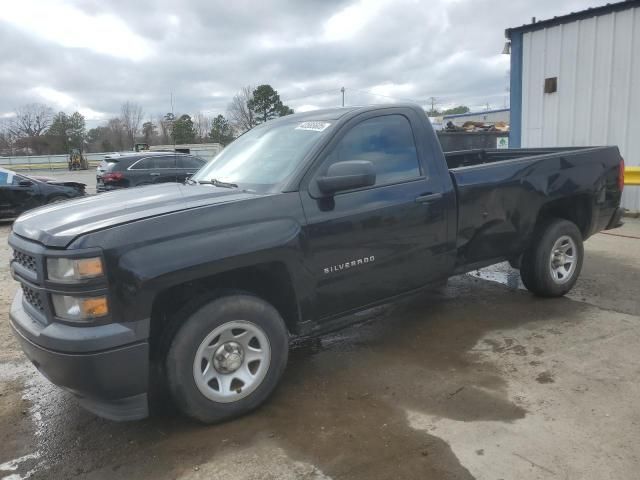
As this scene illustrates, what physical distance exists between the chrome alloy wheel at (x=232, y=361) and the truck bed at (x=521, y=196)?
6.40 ft

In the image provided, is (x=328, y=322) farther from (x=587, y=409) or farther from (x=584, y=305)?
(x=584, y=305)

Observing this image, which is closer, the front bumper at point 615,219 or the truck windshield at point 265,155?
the truck windshield at point 265,155

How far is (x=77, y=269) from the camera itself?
2.65 meters

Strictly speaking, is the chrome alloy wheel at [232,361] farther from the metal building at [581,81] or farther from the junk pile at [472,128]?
the junk pile at [472,128]

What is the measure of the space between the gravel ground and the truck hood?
4.17 feet

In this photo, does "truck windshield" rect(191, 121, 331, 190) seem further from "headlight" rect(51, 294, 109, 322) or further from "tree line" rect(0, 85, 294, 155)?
"tree line" rect(0, 85, 294, 155)

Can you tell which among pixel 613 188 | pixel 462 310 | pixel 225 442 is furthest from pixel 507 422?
pixel 613 188

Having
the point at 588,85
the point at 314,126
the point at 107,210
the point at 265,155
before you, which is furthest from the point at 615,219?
the point at 588,85

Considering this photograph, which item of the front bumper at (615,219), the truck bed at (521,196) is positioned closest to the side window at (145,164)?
the truck bed at (521,196)

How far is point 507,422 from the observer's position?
3.04 meters

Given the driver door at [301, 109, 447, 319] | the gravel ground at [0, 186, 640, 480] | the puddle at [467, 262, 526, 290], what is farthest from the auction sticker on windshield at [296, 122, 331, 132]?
the puddle at [467, 262, 526, 290]

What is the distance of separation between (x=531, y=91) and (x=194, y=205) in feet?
32.9

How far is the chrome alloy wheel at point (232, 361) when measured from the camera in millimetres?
3018

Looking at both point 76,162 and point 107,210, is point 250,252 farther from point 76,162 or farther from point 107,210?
point 76,162
